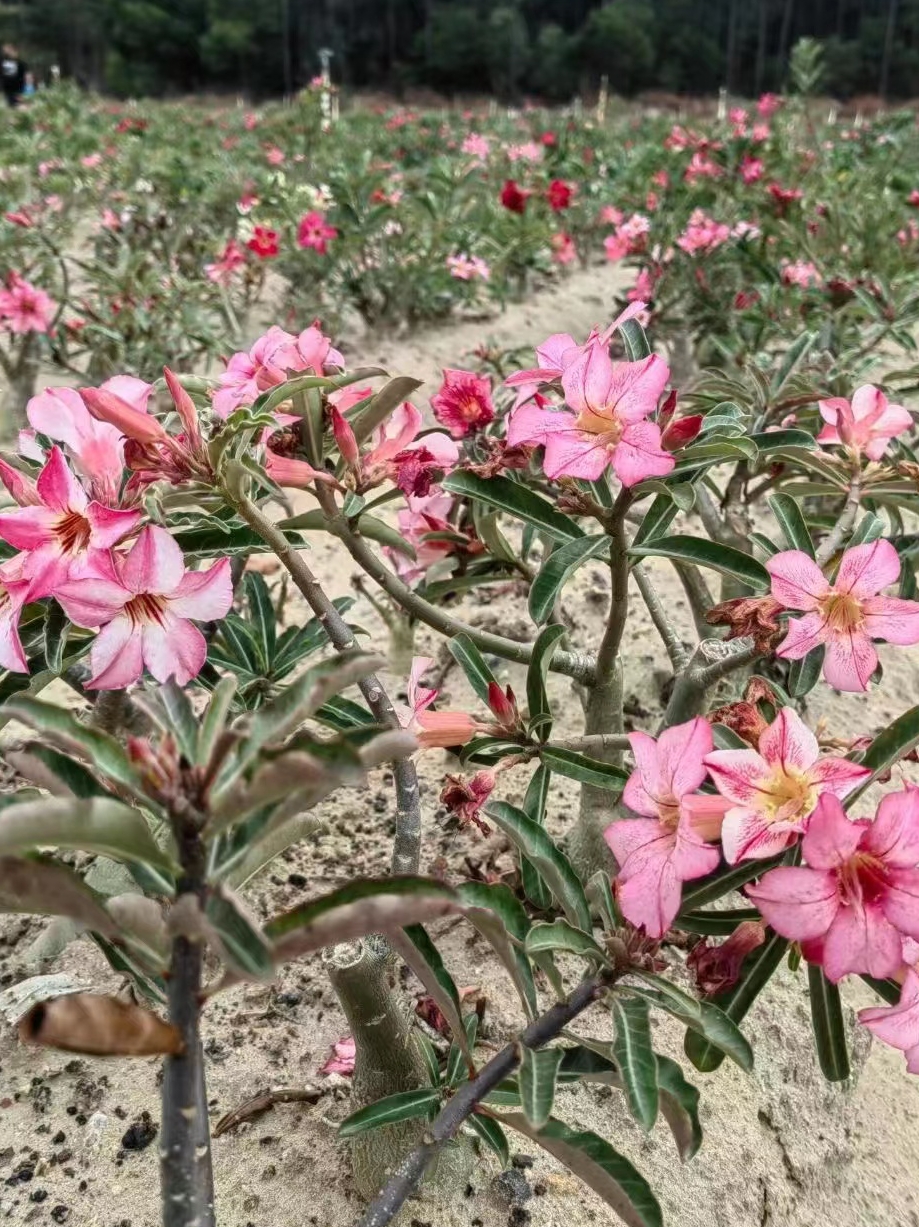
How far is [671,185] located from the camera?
4.38m

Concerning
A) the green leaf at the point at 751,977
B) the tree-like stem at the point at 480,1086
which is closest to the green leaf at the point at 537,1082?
the tree-like stem at the point at 480,1086

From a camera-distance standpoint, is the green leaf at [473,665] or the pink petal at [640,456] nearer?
the pink petal at [640,456]

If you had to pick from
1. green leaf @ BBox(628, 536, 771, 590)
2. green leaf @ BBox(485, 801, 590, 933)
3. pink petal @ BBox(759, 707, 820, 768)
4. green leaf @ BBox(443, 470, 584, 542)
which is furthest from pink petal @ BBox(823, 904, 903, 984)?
green leaf @ BBox(443, 470, 584, 542)

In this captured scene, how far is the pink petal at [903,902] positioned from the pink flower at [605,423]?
0.32 m

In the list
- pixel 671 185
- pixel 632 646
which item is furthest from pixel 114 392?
pixel 671 185

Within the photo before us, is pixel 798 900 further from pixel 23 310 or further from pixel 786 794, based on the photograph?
pixel 23 310

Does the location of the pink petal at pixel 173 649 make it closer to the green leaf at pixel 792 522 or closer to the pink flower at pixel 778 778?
the pink flower at pixel 778 778

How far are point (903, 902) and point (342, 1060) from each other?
674mm

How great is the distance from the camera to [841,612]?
782 mm

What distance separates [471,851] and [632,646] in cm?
64

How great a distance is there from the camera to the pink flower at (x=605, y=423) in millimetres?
746

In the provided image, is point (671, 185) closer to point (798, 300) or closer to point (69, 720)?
point (798, 300)

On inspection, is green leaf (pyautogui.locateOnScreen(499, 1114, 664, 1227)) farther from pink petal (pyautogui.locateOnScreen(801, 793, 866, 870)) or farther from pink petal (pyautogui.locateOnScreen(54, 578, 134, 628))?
pink petal (pyautogui.locateOnScreen(54, 578, 134, 628))

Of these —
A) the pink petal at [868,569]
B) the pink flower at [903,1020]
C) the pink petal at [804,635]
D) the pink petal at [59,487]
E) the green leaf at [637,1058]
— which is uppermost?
the pink petal at [59,487]
